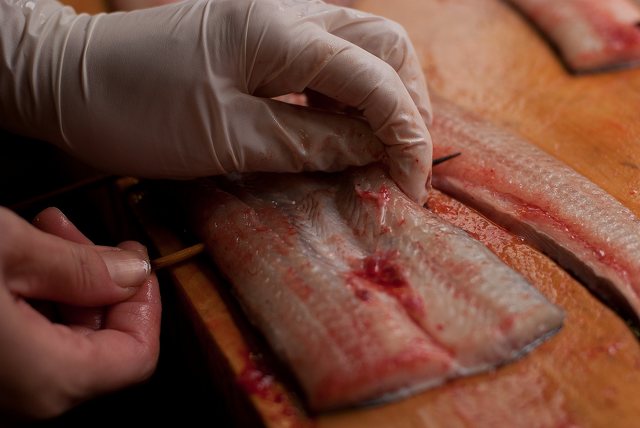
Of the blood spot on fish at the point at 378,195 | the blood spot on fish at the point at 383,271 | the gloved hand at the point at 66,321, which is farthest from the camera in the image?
the blood spot on fish at the point at 378,195

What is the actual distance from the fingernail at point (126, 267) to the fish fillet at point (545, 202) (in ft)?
4.43

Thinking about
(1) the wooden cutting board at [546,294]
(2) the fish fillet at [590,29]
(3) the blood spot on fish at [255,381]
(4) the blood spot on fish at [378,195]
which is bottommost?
(3) the blood spot on fish at [255,381]

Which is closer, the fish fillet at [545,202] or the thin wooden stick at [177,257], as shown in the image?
the fish fillet at [545,202]

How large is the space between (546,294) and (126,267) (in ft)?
5.06

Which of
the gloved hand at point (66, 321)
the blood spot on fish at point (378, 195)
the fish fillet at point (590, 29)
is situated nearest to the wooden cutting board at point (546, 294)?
the fish fillet at point (590, 29)

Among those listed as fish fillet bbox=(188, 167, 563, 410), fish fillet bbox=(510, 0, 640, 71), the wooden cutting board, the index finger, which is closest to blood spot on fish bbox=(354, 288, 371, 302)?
fish fillet bbox=(188, 167, 563, 410)

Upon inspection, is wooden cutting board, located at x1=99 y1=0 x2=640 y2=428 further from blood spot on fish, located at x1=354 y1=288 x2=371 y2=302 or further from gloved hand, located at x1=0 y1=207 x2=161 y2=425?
blood spot on fish, located at x1=354 y1=288 x2=371 y2=302

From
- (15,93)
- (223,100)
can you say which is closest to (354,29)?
(223,100)

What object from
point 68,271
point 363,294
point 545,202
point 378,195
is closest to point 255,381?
point 363,294

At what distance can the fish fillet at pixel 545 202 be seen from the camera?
2.09m

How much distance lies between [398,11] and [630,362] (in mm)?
2957

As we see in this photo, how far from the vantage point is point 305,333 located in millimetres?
1819

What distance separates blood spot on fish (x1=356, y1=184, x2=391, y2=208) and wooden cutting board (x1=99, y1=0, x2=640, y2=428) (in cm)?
33

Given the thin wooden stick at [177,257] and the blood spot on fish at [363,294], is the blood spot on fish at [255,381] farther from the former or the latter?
the thin wooden stick at [177,257]
